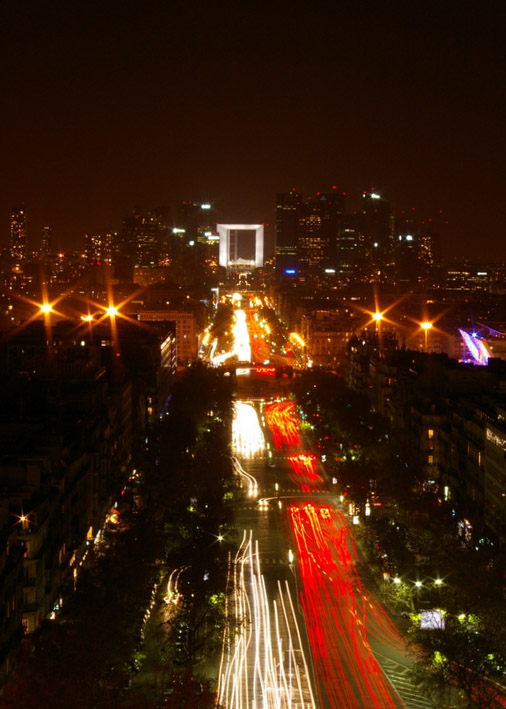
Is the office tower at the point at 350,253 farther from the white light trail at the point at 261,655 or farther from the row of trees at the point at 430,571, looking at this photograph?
the white light trail at the point at 261,655

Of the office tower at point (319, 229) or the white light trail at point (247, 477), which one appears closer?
the white light trail at point (247, 477)

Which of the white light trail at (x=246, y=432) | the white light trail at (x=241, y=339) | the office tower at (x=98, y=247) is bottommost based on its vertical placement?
the white light trail at (x=246, y=432)

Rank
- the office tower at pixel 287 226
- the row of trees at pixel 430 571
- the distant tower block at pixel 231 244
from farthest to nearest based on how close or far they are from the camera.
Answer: the distant tower block at pixel 231 244, the office tower at pixel 287 226, the row of trees at pixel 430 571

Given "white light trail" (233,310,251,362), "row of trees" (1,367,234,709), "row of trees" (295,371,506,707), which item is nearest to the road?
"row of trees" (295,371,506,707)

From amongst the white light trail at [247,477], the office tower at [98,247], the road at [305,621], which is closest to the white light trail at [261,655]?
the road at [305,621]

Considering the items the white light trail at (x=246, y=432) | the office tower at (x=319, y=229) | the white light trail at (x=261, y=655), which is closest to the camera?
the white light trail at (x=261, y=655)

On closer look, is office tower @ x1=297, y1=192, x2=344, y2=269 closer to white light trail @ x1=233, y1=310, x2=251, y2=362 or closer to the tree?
white light trail @ x1=233, y1=310, x2=251, y2=362

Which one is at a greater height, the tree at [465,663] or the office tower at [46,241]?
the office tower at [46,241]
